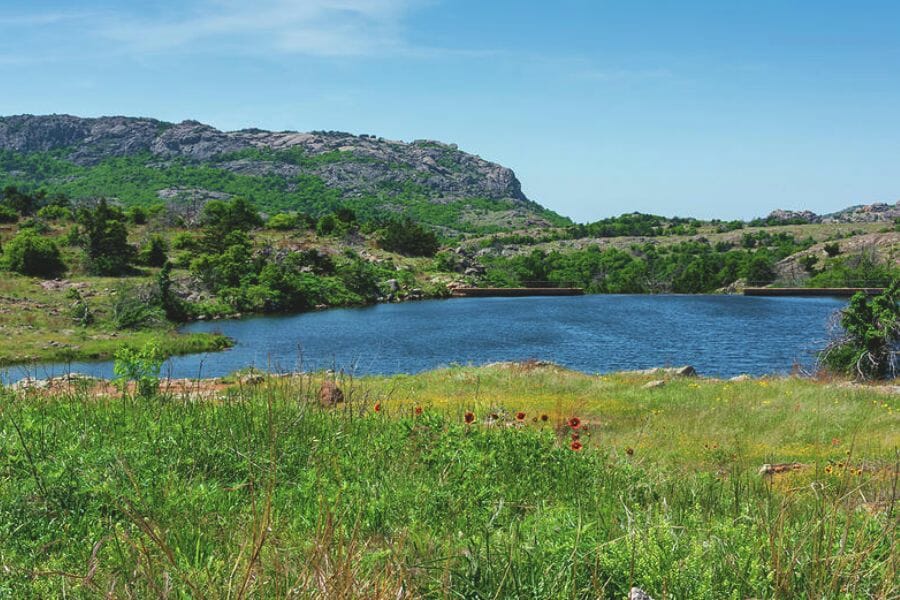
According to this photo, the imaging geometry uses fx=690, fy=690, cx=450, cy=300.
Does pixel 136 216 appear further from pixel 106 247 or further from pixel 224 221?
pixel 106 247

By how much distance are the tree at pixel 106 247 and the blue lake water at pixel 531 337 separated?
46.0ft

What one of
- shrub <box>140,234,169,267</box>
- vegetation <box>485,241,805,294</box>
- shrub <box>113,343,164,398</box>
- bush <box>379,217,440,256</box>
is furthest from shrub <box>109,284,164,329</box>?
vegetation <box>485,241,805,294</box>

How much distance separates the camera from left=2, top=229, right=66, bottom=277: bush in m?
60.9

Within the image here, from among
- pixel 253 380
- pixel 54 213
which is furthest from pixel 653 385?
pixel 54 213

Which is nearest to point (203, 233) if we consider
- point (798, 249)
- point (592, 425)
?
point (592, 425)

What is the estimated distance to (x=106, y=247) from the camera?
223 feet

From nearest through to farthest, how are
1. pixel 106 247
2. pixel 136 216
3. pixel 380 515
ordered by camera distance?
pixel 380 515 < pixel 106 247 < pixel 136 216

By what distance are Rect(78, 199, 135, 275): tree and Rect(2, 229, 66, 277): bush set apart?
9.99 feet

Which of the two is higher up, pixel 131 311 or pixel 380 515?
pixel 380 515

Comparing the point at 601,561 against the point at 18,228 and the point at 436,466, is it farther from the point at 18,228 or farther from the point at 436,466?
the point at 18,228

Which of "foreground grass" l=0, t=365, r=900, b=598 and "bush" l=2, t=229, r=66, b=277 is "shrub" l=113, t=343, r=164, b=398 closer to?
"foreground grass" l=0, t=365, r=900, b=598

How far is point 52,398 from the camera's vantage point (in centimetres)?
866

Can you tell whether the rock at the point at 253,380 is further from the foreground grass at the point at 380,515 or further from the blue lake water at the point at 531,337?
the blue lake water at the point at 531,337

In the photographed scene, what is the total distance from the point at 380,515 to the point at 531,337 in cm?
4549
